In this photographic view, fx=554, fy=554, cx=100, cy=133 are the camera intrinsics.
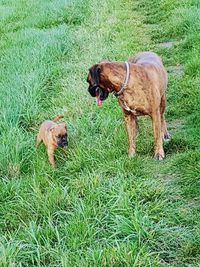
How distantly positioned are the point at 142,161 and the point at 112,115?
128 cm

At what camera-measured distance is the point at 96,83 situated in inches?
213

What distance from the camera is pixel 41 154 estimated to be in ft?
19.8

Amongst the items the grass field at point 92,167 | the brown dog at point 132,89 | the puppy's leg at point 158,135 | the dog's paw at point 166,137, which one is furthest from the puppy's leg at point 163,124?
the puppy's leg at point 158,135

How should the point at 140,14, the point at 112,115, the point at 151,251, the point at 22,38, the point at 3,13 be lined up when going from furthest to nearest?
the point at 3,13 < the point at 140,14 < the point at 22,38 < the point at 112,115 < the point at 151,251

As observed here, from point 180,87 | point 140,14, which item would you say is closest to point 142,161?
point 180,87

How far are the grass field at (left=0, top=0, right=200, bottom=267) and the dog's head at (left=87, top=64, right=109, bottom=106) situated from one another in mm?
607

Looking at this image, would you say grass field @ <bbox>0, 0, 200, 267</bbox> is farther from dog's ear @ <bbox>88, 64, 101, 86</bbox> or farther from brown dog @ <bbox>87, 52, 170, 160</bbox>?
dog's ear @ <bbox>88, 64, 101, 86</bbox>

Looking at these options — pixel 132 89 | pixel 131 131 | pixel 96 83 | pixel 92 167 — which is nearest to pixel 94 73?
pixel 96 83

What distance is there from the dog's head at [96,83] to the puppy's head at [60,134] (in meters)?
0.69

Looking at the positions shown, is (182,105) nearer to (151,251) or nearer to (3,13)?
(151,251)

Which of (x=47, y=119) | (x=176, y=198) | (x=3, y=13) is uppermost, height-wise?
(x=176, y=198)

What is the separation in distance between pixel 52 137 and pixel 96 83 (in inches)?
33.8

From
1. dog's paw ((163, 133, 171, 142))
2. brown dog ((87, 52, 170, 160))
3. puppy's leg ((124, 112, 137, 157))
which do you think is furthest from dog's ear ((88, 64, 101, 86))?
A: dog's paw ((163, 133, 171, 142))

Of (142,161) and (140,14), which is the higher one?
(142,161)
